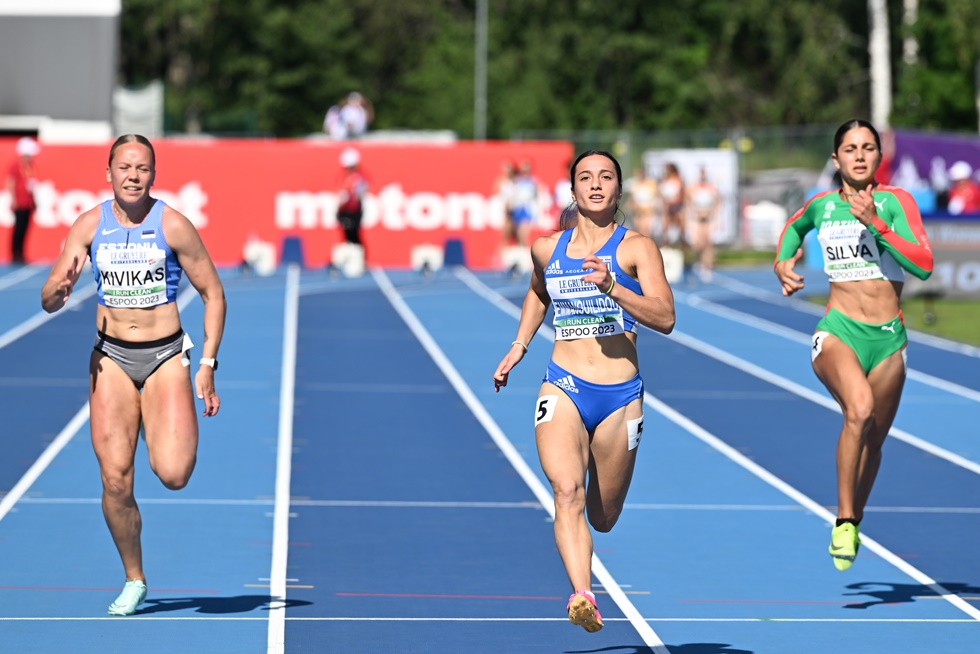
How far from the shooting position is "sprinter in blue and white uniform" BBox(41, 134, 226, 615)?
793cm

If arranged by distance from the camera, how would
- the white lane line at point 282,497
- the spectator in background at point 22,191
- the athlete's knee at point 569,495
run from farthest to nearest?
1. the spectator in background at point 22,191
2. the white lane line at point 282,497
3. the athlete's knee at point 569,495

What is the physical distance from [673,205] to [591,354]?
24307 mm

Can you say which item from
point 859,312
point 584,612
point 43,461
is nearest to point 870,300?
point 859,312

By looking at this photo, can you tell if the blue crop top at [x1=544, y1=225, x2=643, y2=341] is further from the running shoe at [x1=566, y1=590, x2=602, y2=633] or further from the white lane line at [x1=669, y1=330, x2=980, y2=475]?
the white lane line at [x1=669, y1=330, x2=980, y2=475]

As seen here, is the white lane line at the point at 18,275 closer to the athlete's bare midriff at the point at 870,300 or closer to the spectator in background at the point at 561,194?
the spectator in background at the point at 561,194

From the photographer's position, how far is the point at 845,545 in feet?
28.2

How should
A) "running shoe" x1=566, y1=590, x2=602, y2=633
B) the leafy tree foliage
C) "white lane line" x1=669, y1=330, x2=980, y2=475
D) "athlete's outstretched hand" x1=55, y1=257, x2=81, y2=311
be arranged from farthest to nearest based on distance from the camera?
the leafy tree foliage
"white lane line" x1=669, y1=330, x2=980, y2=475
"athlete's outstretched hand" x1=55, y1=257, x2=81, y2=311
"running shoe" x1=566, y1=590, x2=602, y2=633

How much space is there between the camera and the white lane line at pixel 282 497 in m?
8.13

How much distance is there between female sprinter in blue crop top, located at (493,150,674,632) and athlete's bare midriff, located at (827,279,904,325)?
1.88 m

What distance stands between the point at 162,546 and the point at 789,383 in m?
9.46

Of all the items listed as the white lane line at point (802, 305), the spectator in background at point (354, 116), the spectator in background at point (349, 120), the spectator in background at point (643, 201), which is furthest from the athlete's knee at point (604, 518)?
the spectator in background at point (354, 116)

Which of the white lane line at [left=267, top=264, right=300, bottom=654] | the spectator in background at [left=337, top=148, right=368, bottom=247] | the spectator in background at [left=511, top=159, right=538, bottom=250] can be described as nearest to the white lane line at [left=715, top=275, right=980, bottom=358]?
the spectator in background at [left=511, top=159, right=538, bottom=250]

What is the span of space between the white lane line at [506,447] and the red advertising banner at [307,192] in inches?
148

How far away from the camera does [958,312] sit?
25953 millimetres
